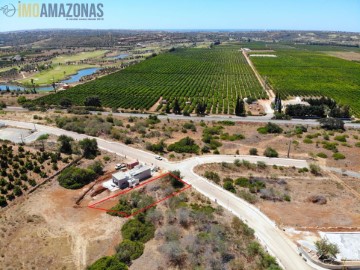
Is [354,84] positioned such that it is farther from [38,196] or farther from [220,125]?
[38,196]

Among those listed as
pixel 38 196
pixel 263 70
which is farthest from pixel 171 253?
pixel 263 70

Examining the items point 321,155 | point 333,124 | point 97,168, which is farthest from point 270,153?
point 97,168

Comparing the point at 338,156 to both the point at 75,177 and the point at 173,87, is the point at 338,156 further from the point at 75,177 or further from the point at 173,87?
the point at 173,87

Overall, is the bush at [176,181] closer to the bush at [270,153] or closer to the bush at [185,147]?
the bush at [185,147]

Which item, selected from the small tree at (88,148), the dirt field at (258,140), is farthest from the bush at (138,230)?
the small tree at (88,148)

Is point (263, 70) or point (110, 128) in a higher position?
point (263, 70)

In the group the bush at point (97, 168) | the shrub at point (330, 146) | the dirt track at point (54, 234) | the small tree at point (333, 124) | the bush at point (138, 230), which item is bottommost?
the dirt track at point (54, 234)
